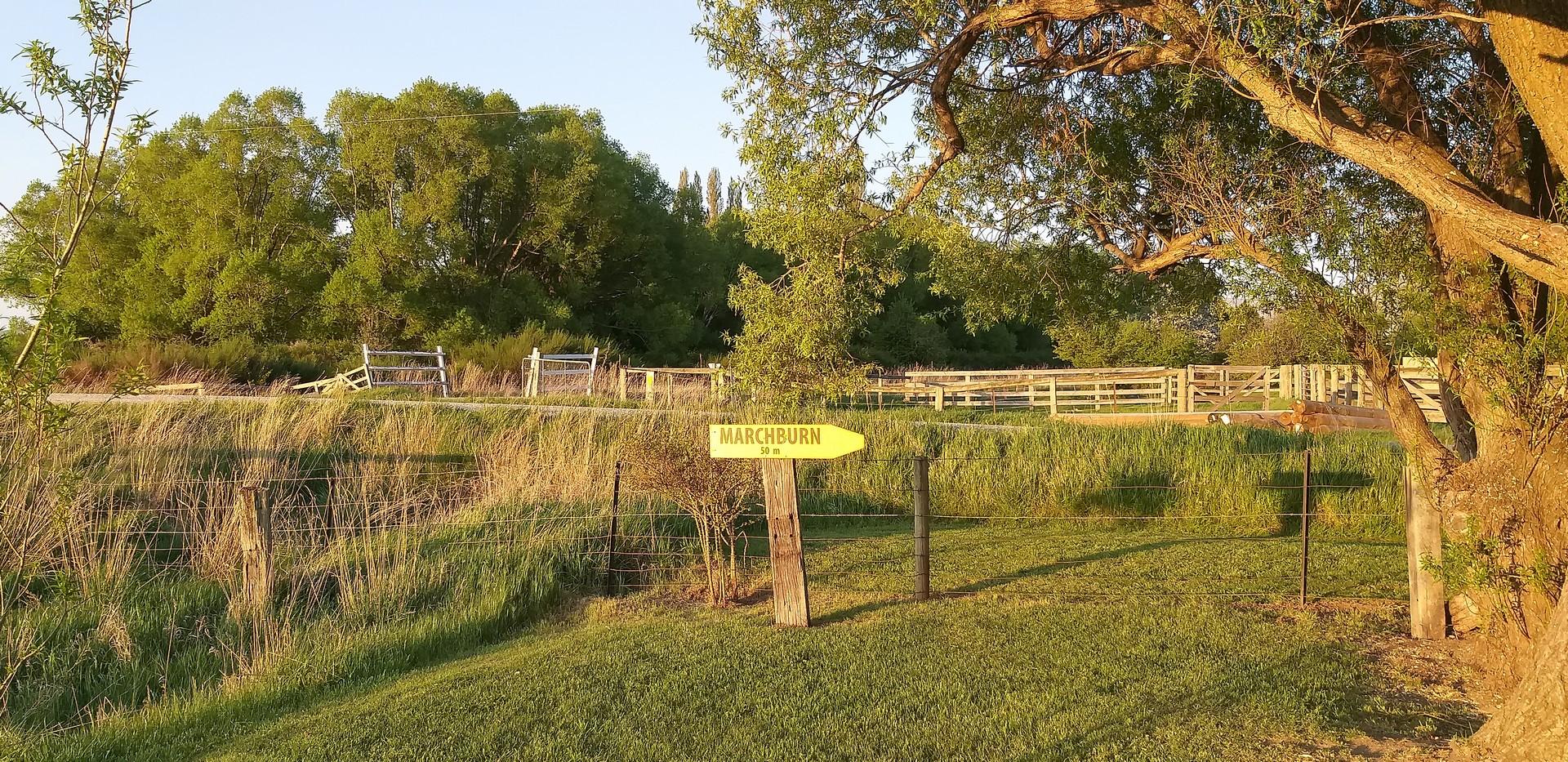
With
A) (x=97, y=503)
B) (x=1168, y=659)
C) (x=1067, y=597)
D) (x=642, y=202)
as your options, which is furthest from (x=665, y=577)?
(x=642, y=202)

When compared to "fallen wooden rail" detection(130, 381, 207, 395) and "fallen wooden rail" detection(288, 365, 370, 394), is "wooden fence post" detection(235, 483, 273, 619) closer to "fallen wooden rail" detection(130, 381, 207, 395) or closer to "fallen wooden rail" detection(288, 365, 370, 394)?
"fallen wooden rail" detection(130, 381, 207, 395)

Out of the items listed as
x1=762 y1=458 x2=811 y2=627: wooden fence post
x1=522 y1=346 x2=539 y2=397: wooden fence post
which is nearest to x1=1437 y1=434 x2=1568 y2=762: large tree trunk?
x1=762 y1=458 x2=811 y2=627: wooden fence post

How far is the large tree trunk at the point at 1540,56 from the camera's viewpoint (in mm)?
4508

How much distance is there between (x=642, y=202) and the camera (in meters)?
40.6

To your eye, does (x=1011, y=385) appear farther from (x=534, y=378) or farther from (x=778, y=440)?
(x=778, y=440)

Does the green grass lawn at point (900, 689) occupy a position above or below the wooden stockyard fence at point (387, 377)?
below

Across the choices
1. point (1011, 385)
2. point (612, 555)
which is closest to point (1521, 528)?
point (612, 555)

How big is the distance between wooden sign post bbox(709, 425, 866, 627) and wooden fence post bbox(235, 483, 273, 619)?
359 cm

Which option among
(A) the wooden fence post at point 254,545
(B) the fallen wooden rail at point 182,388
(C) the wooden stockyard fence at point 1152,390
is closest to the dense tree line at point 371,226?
(B) the fallen wooden rail at point 182,388

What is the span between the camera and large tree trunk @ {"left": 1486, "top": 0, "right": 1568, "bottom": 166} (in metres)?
4.51

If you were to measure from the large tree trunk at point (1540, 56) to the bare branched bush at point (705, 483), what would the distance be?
17.8 ft

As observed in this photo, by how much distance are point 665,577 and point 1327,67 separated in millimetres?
6029

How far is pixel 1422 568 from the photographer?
20.6ft

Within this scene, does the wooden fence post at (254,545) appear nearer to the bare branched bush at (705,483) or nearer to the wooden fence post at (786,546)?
the bare branched bush at (705,483)
